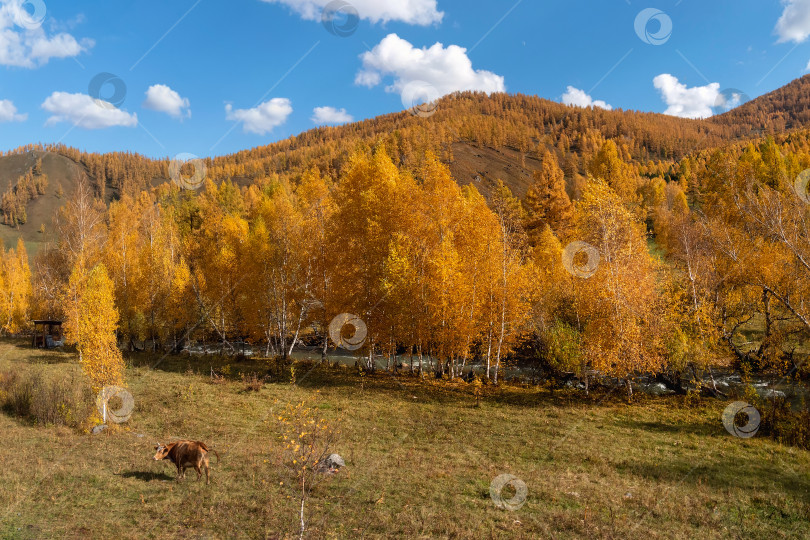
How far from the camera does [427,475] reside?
41.0ft

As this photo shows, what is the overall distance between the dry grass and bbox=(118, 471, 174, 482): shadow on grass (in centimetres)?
A: 9

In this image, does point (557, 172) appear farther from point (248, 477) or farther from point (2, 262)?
point (2, 262)

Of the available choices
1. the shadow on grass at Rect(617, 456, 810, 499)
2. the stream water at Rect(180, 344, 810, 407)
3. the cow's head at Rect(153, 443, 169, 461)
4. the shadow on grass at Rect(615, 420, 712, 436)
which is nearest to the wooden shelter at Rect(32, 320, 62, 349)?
the stream water at Rect(180, 344, 810, 407)

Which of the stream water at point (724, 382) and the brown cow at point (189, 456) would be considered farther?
the stream water at point (724, 382)

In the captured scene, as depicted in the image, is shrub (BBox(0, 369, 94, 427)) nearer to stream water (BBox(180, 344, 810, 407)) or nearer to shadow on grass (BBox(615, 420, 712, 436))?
stream water (BBox(180, 344, 810, 407))

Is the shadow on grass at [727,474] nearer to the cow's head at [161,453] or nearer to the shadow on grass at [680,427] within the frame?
the shadow on grass at [680,427]

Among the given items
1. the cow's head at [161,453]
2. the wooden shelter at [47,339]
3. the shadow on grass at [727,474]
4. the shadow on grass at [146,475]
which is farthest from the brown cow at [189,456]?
the wooden shelter at [47,339]

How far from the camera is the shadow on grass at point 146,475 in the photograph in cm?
→ 1214

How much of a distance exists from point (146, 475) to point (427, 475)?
8114 mm

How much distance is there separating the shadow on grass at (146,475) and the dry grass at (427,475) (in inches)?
3.7

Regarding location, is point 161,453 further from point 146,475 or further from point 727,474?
point 727,474

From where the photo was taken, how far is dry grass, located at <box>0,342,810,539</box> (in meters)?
9.40

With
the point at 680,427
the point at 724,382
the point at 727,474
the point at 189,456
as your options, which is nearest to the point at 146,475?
the point at 189,456

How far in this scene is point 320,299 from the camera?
30.0 meters
